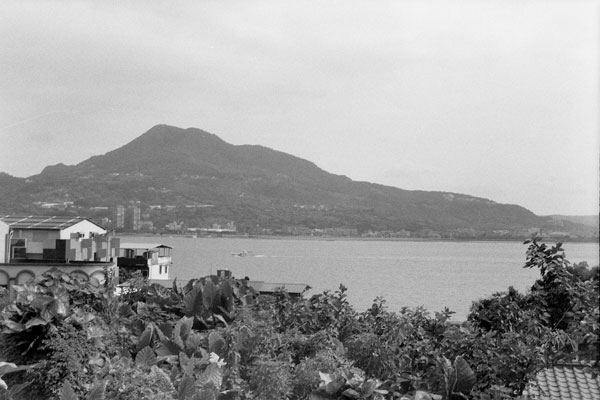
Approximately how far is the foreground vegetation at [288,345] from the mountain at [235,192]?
29.1 m

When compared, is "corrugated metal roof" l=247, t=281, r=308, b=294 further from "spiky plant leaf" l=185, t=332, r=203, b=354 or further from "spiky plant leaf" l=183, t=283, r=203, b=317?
"spiky plant leaf" l=185, t=332, r=203, b=354

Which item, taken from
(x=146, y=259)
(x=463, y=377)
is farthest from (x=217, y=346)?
(x=146, y=259)

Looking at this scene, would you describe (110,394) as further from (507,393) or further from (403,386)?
(507,393)

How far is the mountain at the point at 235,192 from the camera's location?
46.2 m

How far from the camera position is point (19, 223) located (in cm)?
1424

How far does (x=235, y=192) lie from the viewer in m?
71.6

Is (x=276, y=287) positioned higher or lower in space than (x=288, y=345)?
higher

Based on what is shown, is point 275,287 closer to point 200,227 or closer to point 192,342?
point 192,342

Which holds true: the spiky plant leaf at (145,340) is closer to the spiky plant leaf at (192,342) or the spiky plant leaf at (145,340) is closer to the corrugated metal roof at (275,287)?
the spiky plant leaf at (192,342)

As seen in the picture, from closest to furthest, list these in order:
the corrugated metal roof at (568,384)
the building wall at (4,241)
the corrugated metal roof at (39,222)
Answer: the corrugated metal roof at (568,384)
the building wall at (4,241)
the corrugated metal roof at (39,222)

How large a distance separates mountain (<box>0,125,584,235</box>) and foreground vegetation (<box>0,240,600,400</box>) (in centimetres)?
2913

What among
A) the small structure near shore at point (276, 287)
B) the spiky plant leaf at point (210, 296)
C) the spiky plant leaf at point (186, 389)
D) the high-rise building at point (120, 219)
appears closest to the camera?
the spiky plant leaf at point (186, 389)

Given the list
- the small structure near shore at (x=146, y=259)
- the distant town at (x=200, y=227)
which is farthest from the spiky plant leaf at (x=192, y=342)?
the distant town at (x=200, y=227)

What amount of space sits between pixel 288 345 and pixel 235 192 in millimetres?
67460
